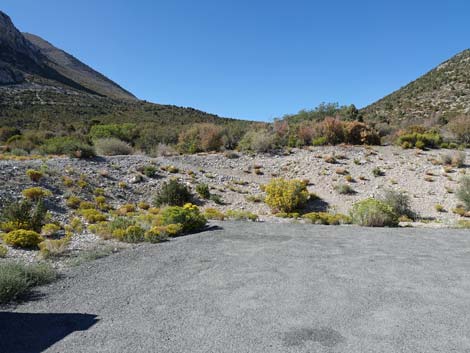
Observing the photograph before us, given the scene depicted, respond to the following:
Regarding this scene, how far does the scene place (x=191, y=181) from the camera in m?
17.9

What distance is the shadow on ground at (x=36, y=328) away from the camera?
12.1ft

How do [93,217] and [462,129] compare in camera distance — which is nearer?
[93,217]

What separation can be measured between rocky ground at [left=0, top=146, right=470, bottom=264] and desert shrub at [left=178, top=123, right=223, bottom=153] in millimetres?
2586

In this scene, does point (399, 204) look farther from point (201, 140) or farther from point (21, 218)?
point (201, 140)

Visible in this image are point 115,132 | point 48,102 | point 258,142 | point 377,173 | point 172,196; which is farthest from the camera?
point 48,102

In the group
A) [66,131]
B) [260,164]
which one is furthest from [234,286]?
[66,131]

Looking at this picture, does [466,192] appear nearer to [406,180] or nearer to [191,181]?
[406,180]

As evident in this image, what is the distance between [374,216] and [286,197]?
3.99 m

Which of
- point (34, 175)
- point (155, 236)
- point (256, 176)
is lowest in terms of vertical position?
point (155, 236)

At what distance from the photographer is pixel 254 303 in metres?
4.71

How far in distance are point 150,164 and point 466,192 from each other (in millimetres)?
15707

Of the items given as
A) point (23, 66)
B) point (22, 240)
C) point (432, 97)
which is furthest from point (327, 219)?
point (23, 66)

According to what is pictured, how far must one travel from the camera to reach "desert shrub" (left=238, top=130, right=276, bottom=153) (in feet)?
77.5

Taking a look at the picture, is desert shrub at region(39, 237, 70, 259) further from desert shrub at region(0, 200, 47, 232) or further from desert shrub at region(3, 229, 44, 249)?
desert shrub at region(0, 200, 47, 232)
